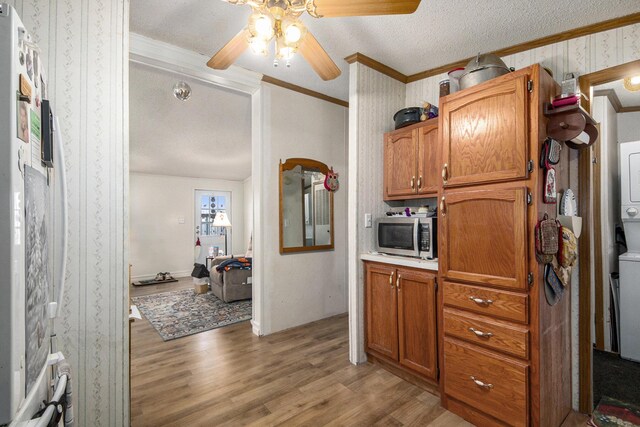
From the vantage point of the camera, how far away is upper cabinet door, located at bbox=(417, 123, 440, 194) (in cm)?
239

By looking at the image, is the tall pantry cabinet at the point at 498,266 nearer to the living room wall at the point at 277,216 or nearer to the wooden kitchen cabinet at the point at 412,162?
the wooden kitchen cabinet at the point at 412,162

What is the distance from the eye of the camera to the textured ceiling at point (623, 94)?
9.40 ft

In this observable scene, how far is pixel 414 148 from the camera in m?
2.53

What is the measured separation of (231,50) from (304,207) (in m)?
1.98

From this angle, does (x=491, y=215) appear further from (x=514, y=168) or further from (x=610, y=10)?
(x=610, y=10)

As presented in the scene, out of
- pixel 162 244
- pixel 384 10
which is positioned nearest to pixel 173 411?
pixel 384 10

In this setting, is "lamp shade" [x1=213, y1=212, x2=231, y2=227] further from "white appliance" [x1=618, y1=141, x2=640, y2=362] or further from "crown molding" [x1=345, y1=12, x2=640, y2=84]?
"white appliance" [x1=618, y1=141, x2=640, y2=362]

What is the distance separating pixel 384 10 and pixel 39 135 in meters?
1.48

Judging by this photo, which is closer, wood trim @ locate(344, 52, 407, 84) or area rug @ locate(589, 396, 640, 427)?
area rug @ locate(589, 396, 640, 427)

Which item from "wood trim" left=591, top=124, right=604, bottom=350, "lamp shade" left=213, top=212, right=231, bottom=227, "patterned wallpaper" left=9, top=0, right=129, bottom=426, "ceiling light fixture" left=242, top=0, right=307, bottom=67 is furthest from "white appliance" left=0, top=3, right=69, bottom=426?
"lamp shade" left=213, top=212, right=231, bottom=227

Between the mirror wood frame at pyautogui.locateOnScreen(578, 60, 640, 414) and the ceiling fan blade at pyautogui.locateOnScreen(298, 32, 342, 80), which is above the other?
the ceiling fan blade at pyautogui.locateOnScreen(298, 32, 342, 80)

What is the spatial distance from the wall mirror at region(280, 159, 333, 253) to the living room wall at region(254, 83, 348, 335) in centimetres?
8

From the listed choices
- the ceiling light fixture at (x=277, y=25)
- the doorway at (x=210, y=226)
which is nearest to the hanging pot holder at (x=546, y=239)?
the ceiling light fixture at (x=277, y=25)

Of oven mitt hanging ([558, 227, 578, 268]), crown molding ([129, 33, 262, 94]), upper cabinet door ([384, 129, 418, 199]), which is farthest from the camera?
upper cabinet door ([384, 129, 418, 199])
